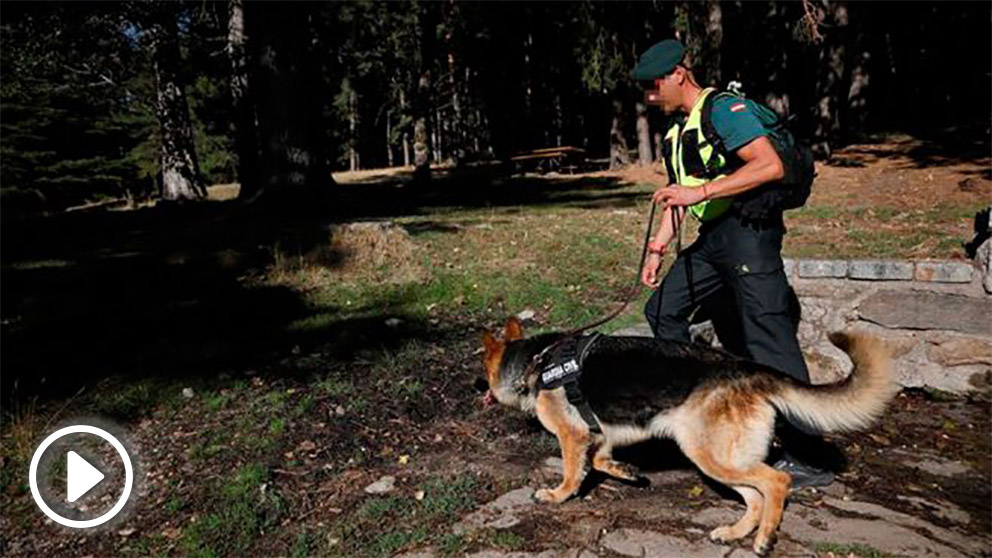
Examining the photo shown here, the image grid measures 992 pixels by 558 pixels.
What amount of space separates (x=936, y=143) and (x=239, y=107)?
20.6 meters

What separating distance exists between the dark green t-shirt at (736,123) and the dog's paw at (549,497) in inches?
75.2

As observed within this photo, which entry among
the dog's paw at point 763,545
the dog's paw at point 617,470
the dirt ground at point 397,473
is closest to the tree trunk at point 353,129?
the dirt ground at point 397,473

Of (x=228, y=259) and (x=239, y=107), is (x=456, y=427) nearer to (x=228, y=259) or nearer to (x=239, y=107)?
(x=228, y=259)

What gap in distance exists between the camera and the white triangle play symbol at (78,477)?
3.77m

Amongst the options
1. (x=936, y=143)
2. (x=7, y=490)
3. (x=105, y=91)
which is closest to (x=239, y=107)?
(x=105, y=91)

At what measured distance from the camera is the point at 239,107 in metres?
17.8

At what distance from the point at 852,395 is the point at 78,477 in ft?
13.8

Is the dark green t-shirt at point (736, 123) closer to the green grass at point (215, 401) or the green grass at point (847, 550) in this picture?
the green grass at point (847, 550)

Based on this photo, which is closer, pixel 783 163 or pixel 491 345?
pixel 783 163

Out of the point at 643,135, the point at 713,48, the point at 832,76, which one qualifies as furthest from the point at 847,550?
the point at 643,135

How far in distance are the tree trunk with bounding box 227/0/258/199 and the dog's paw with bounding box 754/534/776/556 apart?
47.9 ft

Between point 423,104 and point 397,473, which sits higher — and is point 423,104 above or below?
above

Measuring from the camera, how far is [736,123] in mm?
3133

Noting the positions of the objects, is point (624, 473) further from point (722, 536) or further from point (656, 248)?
point (656, 248)
